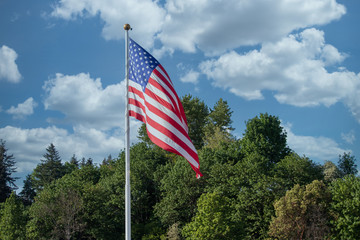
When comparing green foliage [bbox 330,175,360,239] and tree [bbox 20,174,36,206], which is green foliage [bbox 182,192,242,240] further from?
tree [bbox 20,174,36,206]

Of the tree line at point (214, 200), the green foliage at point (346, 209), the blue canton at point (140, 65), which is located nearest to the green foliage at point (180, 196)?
the tree line at point (214, 200)

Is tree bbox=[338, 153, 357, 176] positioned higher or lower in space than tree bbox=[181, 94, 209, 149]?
lower

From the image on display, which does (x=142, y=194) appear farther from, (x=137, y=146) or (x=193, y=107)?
(x=193, y=107)

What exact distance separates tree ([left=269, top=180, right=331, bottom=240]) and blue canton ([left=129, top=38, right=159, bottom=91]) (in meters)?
30.3

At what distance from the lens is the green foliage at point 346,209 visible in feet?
130

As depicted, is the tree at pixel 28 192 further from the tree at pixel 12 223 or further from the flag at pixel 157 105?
the flag at pixel 157 105

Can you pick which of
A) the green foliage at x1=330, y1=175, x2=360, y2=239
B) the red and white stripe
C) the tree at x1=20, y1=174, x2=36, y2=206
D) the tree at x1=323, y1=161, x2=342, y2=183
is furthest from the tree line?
the tree at x1=20, y1=174, x2=36, y2=206

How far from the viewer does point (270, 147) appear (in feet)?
182

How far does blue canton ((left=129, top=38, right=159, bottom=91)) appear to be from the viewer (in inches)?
583

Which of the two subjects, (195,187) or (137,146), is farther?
(137,146)

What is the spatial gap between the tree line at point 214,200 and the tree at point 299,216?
11cm

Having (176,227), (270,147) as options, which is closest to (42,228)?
(176,227)

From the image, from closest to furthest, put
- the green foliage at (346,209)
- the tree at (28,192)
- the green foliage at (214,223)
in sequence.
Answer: the green foliage at (346,209)
the green foliage at (214,223)
the tree at (28,192)

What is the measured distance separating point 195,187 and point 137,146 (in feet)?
54.9
